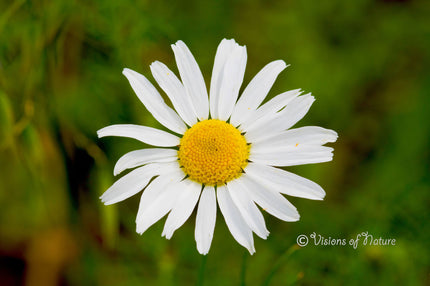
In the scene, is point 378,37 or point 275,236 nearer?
point 275,236

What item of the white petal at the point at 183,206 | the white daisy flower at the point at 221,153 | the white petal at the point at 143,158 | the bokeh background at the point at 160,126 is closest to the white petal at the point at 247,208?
the white daisy flower at the point at 221,153

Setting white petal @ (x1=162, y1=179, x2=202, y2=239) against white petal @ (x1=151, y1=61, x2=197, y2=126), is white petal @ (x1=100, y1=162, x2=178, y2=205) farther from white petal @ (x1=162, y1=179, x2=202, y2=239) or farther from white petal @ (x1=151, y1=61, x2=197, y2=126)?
white petal @ (x1=151, y1=61, x2=197, y2=126)

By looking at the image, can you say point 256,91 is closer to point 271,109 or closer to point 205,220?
point 271,109

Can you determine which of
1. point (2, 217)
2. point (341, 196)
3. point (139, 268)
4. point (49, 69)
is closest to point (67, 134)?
point (49, 69)

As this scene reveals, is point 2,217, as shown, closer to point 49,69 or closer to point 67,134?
point 67,134

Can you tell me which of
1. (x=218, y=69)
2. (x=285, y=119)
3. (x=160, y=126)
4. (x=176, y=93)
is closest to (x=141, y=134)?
(x=176, y=93)
